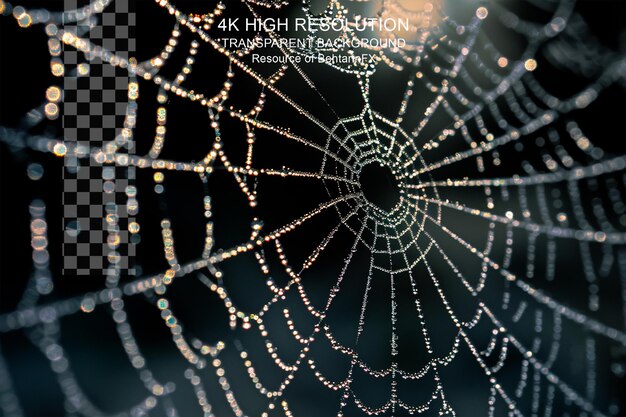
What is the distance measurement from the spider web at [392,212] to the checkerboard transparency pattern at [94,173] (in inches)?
1.8

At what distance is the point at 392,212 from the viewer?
3.03m

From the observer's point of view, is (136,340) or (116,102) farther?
(136,340)

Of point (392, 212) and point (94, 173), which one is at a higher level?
point (392, 212)

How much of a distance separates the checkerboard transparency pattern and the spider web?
5cm

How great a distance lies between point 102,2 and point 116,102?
40 cm

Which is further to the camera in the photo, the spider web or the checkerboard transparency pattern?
the spider web

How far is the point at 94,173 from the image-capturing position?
1669 millimetres

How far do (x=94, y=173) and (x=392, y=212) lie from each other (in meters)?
1.74

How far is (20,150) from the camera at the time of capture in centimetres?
132

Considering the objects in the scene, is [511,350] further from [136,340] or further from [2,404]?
[2,404]

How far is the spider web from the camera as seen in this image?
7.79ft

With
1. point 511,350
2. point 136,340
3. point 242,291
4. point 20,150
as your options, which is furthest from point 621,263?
point 136,340

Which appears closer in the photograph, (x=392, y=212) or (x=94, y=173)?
(x=94, y=173)

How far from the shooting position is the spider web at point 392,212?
2.38 m
